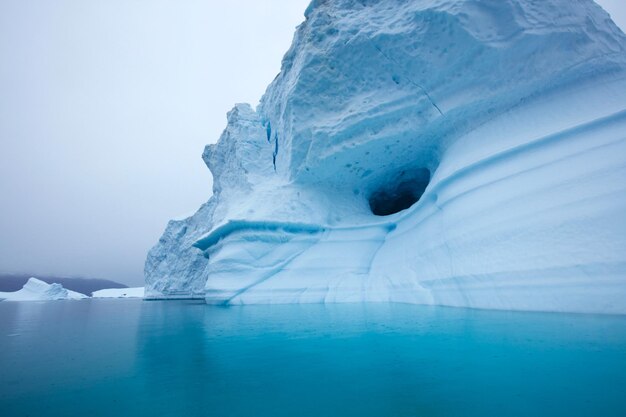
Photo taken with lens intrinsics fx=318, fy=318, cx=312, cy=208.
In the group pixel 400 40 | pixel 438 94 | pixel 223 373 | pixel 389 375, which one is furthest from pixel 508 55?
pixel 223 373

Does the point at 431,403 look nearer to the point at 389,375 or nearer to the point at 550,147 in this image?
the point at 389,375

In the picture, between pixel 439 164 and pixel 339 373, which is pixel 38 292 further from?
pixel 339 373

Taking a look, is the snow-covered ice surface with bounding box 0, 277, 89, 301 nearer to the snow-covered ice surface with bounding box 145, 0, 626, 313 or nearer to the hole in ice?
the snow-covered ice surface with bounding box 145, 0, 626, 313

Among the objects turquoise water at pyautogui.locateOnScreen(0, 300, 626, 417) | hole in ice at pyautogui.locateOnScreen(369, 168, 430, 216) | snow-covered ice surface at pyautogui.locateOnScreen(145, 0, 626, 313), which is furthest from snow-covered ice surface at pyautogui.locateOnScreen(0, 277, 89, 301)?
turquoise water at pyautogui.locateOnScreen(0, 300, 626, 417)

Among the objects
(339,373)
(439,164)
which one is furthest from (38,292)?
(339,373)

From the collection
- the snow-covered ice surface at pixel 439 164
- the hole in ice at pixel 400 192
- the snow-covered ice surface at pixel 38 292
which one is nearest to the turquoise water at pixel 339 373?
the snow-covered ice surface at pixel 439 164
